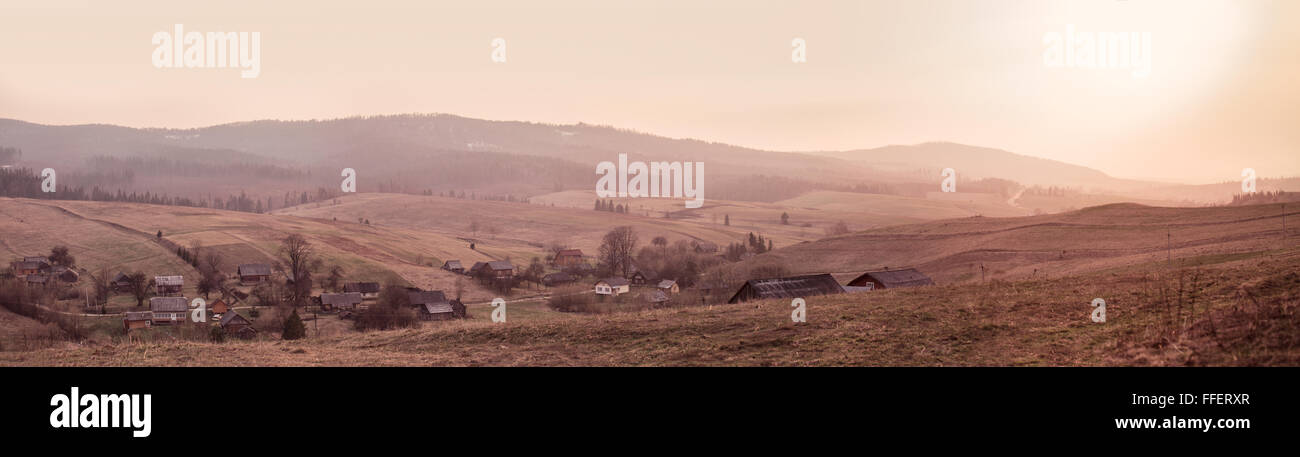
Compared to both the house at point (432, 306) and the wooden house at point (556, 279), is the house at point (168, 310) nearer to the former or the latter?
the house at point (432, 306)

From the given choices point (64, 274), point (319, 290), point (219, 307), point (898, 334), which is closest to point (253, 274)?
point (319, 290)

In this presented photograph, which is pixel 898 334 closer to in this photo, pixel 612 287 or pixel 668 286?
pixel 612 287

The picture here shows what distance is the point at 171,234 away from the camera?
117 m

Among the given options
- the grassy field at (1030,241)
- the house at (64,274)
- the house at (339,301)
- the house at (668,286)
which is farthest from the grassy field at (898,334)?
the house at (64,274)

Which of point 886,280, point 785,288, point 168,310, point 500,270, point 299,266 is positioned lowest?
point 168,310

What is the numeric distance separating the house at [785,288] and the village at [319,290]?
12 cm

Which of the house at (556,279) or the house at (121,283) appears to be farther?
the house at (556,279)

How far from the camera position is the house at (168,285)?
7906 cm

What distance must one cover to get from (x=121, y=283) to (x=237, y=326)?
30.6 meters

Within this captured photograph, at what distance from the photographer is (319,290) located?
84.1 metres

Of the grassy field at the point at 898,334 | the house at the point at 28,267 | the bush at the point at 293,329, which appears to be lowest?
the bush at the point at 293,329
